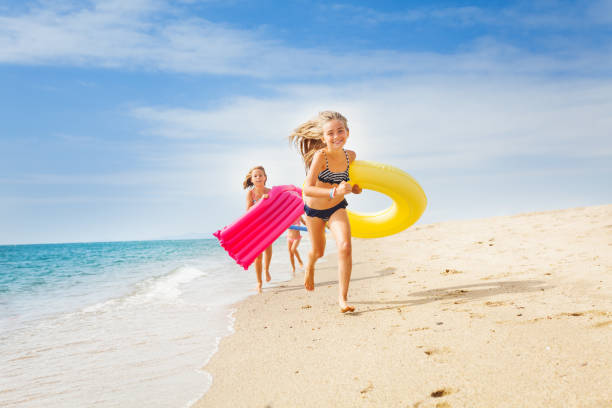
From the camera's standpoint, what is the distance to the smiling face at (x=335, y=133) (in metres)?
4.00

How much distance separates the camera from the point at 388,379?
2170mm

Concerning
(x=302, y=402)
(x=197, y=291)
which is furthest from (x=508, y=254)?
(x=302, y=402)

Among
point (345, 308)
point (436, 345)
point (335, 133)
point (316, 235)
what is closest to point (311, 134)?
point (335, 133)

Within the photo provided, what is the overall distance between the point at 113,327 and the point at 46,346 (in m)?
0.67

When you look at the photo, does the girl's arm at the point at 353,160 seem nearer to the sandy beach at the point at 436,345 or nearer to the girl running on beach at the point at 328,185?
the girl running on beach at the point at 328,185

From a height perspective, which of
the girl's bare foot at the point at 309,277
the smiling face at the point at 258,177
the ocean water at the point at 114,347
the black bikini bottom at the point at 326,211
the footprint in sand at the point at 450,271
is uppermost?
the smiling face at the point at 258,177

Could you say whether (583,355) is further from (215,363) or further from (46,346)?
(46,346)

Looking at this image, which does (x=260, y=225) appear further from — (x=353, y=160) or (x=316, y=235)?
(x=353, y=160)

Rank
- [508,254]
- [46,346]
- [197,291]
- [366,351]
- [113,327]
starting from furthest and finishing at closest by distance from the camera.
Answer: [197,291]
[508,254]
[113,327]
[46,346]
[366,351]

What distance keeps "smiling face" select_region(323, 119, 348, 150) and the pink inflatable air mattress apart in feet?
5.30

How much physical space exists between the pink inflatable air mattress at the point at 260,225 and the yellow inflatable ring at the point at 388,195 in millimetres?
910

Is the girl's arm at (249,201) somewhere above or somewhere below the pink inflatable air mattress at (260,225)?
above

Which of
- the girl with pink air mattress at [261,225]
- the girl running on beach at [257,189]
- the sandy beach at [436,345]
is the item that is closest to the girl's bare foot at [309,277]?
the sandy beach at [436,345]

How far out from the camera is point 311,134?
14.1 ft
